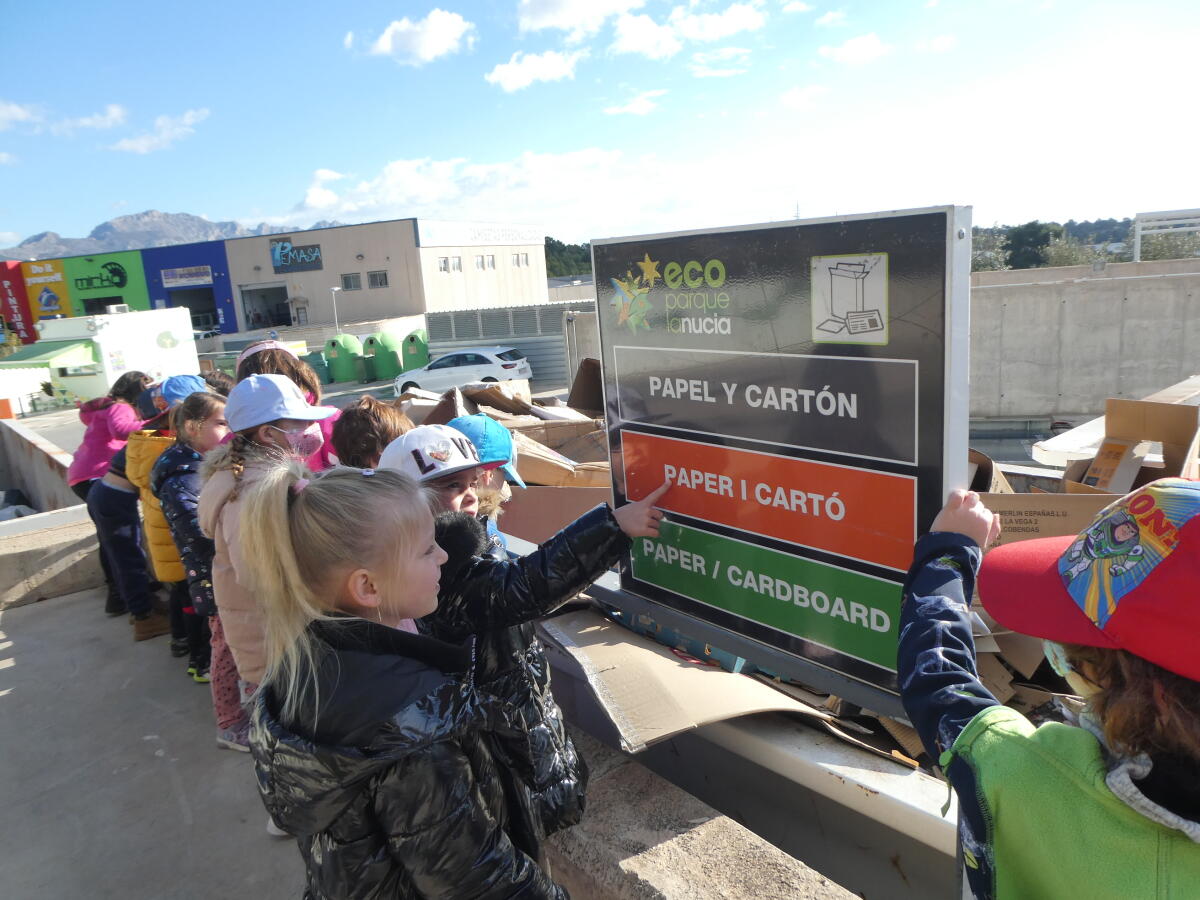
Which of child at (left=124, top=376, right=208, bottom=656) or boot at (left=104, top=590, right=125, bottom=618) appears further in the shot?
boot at (left=104, top=590, right=125, bottom=618)

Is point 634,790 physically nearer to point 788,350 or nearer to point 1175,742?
point 788,350

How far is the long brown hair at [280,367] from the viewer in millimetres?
3891

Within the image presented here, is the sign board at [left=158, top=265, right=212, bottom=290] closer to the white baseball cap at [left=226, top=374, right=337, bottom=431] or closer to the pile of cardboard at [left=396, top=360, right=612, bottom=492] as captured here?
the pile of cardboard at [left=396, top=360, right=612, bottom=492]

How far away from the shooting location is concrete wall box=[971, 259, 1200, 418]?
51.4 ft

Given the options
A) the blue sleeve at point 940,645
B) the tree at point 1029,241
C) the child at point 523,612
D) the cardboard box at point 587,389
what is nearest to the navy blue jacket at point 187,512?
the child at point 523,612

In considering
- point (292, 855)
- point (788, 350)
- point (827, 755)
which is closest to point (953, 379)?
point (788, 350)

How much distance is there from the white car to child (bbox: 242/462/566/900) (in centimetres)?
2216

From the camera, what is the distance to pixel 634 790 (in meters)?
2.32

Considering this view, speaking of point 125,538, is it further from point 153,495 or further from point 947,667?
point 947,667

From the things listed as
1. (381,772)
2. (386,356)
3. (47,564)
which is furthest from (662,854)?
Answer: (386,356)

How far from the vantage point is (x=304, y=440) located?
10.8 ft

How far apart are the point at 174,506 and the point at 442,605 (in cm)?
210

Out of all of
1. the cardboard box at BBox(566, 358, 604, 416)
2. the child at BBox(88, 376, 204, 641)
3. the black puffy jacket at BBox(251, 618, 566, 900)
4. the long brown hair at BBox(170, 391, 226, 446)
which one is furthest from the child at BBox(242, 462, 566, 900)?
the child at BBox(88, 376, 204, 641)

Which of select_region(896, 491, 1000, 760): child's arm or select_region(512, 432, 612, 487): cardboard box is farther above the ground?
select_region(896, 491, 1000, 760): child's arm
